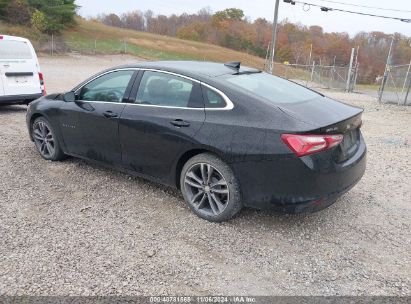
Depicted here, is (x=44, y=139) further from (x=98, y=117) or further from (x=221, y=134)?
(x=221, y=134)

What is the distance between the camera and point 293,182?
3.35 metres

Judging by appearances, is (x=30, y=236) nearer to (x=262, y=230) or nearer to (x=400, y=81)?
(x=262, y=230)

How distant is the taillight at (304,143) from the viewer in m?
3.27

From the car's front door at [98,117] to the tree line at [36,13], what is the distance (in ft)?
139

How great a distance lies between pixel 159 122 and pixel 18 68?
5931 millimetres

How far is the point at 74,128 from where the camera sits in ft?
16.2

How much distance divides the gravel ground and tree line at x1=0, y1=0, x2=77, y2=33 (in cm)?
4248

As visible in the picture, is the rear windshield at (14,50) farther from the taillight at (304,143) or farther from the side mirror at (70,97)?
the taillight at (304,143)

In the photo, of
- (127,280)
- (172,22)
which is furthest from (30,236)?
(172,22)

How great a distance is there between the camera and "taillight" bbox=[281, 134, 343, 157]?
3.27 metres

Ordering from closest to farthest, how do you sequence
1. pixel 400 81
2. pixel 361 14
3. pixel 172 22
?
1. pixel 400 81
2. pixel 361 14
3. pixel 172 22

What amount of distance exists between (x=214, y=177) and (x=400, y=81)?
1681cm

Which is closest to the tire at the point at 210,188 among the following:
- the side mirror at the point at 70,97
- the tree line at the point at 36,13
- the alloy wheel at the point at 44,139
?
the side mirror at the point at 70,97

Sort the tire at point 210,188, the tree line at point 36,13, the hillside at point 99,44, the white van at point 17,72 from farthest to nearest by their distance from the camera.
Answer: the tree line at point 36,13 < the hillside at point 99,44 < the white van at point 17,72 < the tire at point 210,188
